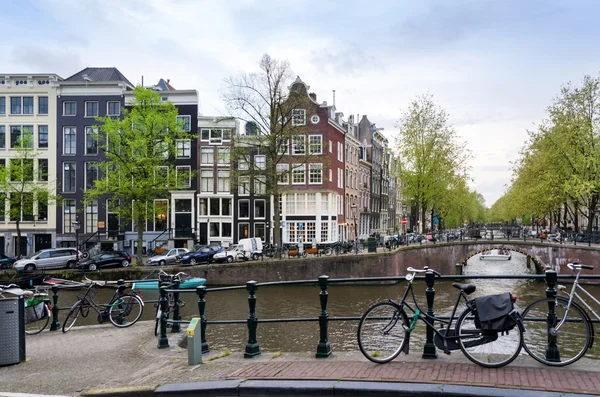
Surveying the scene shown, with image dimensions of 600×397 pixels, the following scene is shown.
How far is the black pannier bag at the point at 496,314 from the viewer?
587 cm

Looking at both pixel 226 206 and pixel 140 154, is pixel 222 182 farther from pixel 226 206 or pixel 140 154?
pixel 140 154

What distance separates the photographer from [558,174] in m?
39.1

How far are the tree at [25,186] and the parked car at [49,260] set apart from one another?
11.4 ft

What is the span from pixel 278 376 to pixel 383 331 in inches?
56.8

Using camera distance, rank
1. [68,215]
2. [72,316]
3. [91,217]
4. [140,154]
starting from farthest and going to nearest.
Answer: [68,215], [91,217], [140,154], [72,316]

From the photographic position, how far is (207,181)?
46469 mm

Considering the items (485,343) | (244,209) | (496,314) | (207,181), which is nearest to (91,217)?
(207,181)

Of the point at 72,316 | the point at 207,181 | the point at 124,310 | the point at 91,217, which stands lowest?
the point at 72,316

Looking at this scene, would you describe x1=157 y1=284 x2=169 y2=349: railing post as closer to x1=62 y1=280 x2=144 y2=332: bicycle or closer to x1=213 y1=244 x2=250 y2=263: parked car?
x1=62 y1=280 x2=144 y2=332: bicycle

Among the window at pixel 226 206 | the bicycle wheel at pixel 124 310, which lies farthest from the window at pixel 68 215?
the bicycle wheel at pixel 124 310

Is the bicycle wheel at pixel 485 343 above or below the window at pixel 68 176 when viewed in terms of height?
below

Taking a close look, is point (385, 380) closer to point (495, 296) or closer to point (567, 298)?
point (495, 296)

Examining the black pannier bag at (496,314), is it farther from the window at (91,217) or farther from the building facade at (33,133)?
the building facade at (33,133)

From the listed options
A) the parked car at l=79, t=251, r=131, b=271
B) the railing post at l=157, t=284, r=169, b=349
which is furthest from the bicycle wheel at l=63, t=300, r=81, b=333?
the parked car at l=79, t=251, r=131, b=271
